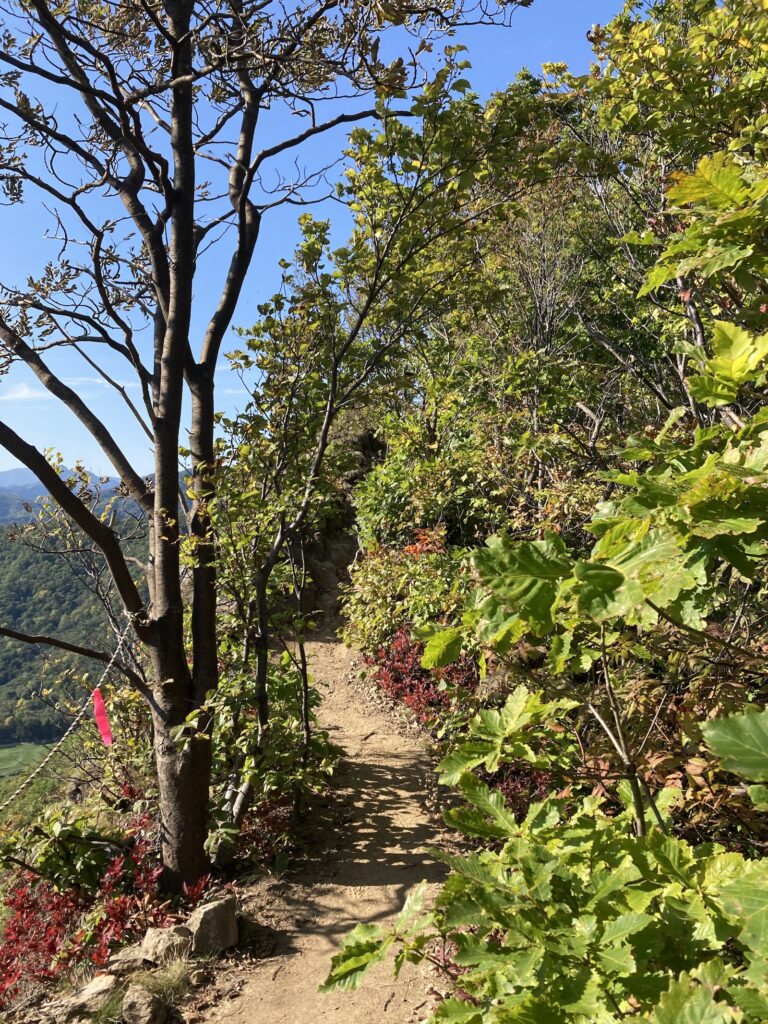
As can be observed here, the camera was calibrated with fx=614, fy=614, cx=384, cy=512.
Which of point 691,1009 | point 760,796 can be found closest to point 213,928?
point 691,1009

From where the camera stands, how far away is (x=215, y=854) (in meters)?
4.40

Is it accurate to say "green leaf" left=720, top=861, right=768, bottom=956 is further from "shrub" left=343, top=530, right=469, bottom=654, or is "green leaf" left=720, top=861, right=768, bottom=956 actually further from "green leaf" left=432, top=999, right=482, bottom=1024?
"shrub" left=343, top=530, right=469, bottom=654

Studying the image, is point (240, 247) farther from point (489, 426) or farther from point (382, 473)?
point (382, 473)

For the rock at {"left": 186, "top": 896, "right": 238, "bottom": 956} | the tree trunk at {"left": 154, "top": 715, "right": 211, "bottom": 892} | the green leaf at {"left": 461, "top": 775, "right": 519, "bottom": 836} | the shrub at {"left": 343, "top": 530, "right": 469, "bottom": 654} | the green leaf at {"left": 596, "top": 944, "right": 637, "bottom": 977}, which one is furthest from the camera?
the shrub at {"left": 343, "top": 530, "right": 469, "bottom": 654}

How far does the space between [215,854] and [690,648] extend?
371cm

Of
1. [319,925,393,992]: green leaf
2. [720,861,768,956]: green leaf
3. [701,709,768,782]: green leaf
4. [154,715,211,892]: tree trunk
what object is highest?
[701,709,768,782]: green leaf

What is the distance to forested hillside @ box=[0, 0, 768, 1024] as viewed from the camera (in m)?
1.18

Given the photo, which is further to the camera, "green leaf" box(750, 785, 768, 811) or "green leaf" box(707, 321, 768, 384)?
"green leaf" box(707, 321, 768, 384)

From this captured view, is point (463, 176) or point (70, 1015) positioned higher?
point (463, 176)

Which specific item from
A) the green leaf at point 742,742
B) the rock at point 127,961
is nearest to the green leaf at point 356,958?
the green leaf at point 742,742

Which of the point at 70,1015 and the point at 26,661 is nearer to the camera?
the point at 70,1015

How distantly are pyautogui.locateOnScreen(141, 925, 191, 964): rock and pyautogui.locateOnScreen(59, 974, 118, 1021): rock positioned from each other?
222 millimetres

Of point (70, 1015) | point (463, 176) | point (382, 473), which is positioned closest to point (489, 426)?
point (382, 473)

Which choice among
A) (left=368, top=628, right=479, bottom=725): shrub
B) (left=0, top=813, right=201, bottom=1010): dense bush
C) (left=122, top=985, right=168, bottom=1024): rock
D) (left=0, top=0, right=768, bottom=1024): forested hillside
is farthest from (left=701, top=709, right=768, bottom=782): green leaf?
(left=368, top=628, right=479, bottom=725): shrub
